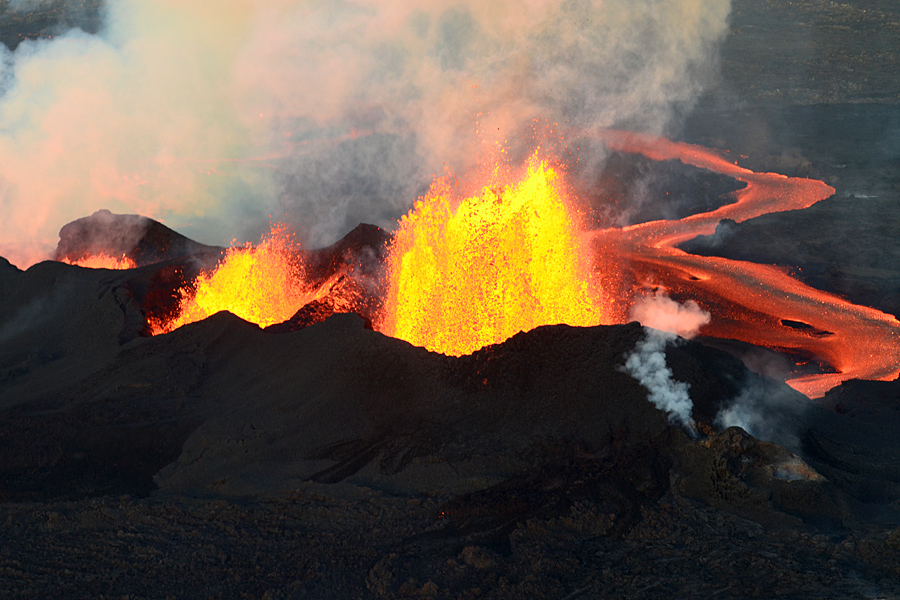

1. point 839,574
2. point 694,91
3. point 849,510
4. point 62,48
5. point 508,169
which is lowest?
point 839,574

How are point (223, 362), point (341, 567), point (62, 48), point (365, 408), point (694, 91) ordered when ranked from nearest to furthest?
point (341, 567) < point (365, 408) < point (223, 362) < point (62, 48) < point (694, 91)

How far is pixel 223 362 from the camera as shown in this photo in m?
13.9

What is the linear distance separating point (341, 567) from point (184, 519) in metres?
2.30

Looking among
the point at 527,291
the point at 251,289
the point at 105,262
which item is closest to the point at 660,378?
the point at 527,291

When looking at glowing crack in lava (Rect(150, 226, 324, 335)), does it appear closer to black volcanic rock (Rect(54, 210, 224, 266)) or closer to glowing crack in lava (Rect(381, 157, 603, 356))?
black volcanic rock (Rect(54, 210, 224, 266))

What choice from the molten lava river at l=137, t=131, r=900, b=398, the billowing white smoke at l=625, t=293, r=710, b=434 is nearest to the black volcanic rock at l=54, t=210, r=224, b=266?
the molten lava river at l=137, t=131, r=900, b=398

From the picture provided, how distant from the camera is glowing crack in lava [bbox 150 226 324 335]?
18.3 meters

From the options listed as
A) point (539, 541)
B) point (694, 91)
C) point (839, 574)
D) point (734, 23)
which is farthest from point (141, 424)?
point (734, 23)

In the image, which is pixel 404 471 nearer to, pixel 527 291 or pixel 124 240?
pixel 527 291

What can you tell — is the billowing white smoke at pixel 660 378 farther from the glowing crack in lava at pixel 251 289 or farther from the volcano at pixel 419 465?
the glowing crack in lava at pixel 251 289

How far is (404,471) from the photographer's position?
10.2m

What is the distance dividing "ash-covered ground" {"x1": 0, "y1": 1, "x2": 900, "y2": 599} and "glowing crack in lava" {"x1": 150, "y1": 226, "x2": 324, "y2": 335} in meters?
1.72

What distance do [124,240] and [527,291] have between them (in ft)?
39.9

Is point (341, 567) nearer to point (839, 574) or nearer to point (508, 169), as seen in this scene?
point (839, 574)
